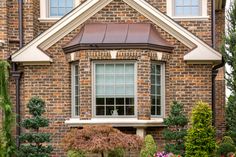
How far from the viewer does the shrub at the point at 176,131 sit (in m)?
15.4

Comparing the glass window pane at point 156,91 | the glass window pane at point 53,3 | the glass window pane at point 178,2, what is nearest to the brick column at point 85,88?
the glass window pane at point 156,91

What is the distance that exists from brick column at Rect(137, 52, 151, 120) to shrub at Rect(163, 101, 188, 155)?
2.22 feet

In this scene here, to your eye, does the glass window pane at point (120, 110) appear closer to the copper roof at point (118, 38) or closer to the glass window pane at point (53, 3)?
the copper roof at point (118, 38)

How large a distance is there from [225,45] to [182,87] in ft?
5.86

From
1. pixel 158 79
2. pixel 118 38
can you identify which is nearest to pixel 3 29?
pixel 118 38

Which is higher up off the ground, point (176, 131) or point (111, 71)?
point (111, 71)

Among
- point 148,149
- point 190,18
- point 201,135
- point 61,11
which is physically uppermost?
point 61,11

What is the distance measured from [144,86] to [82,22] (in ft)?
9.30

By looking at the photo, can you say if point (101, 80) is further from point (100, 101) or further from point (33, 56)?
point (33, 56)

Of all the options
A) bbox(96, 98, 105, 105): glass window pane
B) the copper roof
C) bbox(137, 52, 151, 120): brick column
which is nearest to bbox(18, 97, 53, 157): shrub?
bbox(96, 98, 105, 105): glass window pane

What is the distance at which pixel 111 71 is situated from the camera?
16.3 meters

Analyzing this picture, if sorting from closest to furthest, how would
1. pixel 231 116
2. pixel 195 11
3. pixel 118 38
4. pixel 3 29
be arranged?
1. pixel 118 38
2. pixel 3 29
3. pixel 231 116
4. pixel 195 11

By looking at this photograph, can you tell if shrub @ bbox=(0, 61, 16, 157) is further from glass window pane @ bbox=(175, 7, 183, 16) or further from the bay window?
glass window pane @ bbox=(175, 7, 183, 16)

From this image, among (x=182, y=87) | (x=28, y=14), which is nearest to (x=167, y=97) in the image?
(x=182, y=87)
